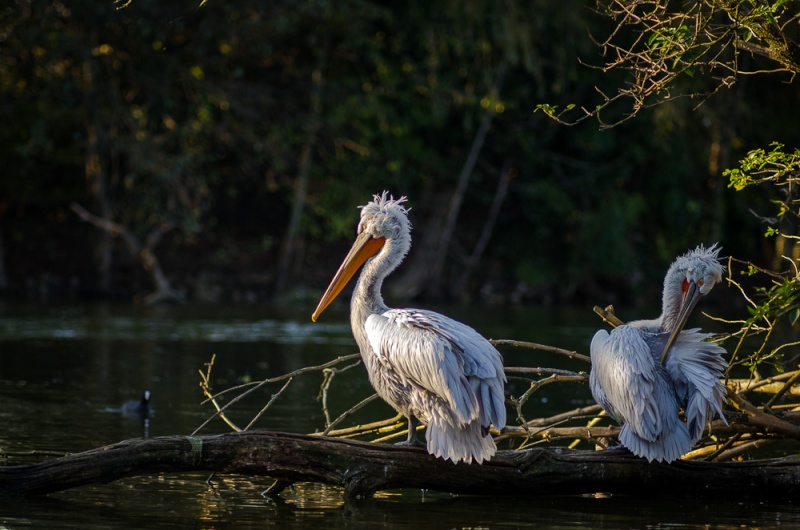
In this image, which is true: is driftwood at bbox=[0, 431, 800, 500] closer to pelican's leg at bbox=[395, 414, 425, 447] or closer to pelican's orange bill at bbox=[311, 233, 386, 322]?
pelican's leg at bbox=[395, 414, 425, 447]

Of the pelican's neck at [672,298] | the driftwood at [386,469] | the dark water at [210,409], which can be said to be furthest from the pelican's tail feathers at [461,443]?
the pelican's neck at [672,298]

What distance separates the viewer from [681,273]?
7.10 meters

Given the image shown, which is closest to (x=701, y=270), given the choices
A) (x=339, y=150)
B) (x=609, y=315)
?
(x=609, y=315)

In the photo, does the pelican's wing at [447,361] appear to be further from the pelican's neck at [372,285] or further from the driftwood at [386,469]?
the driftwood at [386,469]

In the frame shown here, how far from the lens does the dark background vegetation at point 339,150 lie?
22078 millimetres

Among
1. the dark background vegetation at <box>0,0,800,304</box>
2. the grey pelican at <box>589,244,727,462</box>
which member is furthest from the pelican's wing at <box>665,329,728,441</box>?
the dark background vegetation at <box>0,0,800,304</box>

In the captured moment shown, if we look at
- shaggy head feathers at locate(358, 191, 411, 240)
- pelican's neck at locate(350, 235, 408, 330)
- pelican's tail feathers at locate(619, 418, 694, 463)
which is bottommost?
pelican's tail feathers at locate(619, 418, 694, 463)

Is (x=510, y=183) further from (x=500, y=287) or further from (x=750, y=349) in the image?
(x=750, y=349)

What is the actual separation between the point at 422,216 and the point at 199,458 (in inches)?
802

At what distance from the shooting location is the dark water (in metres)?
6.20

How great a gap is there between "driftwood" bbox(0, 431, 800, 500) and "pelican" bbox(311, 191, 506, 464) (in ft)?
0.66

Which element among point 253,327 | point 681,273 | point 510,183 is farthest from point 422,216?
point 681,273

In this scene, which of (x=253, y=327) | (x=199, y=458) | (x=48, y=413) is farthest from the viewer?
(x=253, y=327)

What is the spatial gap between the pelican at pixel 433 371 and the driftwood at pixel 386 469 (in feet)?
0.66
